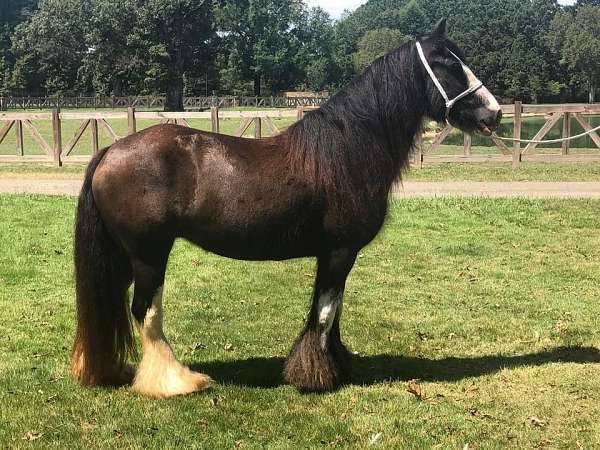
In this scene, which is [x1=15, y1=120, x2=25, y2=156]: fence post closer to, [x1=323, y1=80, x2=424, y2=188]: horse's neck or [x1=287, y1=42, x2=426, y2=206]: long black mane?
[x1=287, y1=42, x2=426, y2=206]: long black mane

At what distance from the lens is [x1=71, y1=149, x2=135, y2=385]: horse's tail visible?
4625 mm

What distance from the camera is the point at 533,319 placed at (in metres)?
6.70

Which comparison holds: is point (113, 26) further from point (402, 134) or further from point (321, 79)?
point (402, 134)

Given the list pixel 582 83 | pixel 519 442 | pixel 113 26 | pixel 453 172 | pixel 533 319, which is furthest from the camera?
pixel 582 83

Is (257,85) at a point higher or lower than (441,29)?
higher

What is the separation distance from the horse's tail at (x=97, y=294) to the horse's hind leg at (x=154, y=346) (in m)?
0.21

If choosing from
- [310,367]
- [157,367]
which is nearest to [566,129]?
[310,367]

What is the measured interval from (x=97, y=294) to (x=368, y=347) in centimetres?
262

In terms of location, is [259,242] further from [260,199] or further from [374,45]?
[374,45]

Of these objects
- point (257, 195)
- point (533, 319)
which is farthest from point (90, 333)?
point (533, 319)

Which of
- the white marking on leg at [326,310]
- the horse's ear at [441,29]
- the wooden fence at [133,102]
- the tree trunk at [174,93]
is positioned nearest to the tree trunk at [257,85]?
the wooden fence at [133,102]

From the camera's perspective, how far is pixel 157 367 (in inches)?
186

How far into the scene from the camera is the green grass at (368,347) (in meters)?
4.27

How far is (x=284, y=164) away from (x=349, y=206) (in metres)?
0.57
